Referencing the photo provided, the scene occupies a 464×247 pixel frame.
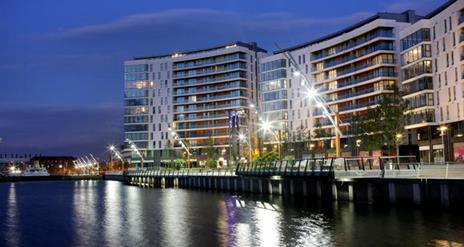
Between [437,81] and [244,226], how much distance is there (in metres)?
77.0

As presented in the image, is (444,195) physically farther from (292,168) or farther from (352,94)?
(352,94)

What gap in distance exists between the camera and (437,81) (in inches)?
4513

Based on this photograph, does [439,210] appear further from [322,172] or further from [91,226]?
[91,226]

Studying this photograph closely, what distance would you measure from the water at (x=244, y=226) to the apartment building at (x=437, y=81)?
51251mm

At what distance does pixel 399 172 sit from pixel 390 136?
36.2 meters

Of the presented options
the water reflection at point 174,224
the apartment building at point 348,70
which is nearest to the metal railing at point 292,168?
the water reflection at point 174,224

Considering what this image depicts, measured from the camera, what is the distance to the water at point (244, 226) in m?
40.4

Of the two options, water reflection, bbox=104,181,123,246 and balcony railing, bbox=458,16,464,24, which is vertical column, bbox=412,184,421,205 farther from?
balcony railing, bbox=458,16,464,24

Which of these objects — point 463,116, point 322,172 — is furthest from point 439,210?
point 463,116

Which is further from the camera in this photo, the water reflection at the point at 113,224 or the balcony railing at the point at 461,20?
the balcony railing at the point at 461,20

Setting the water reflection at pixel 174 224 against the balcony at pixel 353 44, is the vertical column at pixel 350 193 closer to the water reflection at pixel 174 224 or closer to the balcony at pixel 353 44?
the water reflection at pixel 174 224

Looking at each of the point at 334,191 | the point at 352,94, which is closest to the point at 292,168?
the point at 334,191

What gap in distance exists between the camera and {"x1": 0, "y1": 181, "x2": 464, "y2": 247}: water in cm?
4038

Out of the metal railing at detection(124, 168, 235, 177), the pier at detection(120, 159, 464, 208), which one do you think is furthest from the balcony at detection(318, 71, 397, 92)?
the pier at detection(120, 159, 464, 208)
